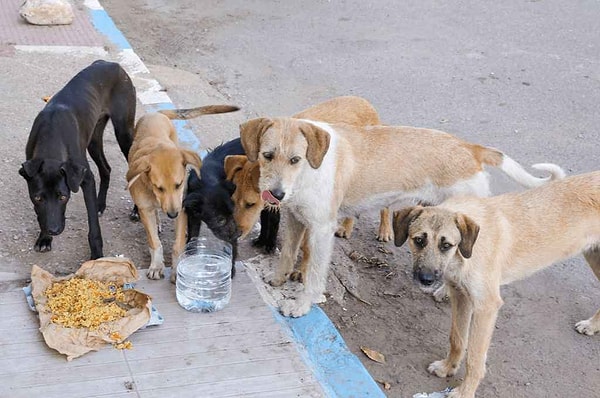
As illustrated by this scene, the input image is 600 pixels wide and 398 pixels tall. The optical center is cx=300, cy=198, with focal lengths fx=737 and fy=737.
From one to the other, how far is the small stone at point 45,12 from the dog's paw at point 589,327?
7.91 metres

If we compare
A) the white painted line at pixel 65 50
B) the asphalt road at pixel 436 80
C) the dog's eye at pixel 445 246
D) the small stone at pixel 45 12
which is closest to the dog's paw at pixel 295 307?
the asphalt road at pixel 436 80

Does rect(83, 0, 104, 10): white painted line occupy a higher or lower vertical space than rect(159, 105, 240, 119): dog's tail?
lower

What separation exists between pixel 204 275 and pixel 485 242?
196 cm

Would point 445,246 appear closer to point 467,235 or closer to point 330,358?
point 467,235

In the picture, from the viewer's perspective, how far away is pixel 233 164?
16.8 feet

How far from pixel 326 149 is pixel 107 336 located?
1.79 meters

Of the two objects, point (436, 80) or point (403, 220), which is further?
point (436, 80)

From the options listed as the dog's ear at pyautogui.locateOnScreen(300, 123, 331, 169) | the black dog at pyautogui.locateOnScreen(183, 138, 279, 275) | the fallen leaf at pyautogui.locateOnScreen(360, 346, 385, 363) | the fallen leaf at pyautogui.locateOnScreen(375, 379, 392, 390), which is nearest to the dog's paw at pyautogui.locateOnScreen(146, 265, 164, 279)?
the black dog at pyautogui.locateOnScreen(183, 138, 279, 275)

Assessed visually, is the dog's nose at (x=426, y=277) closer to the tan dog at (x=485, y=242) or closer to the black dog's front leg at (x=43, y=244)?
the tan dog at (x=485, y=242)

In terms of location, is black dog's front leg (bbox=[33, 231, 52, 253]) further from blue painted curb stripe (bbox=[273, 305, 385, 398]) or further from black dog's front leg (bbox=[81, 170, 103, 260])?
blue painted curb stripe (bbox=[273, 305, 385, 398])

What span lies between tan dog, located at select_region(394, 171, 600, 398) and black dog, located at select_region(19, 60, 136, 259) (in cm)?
225

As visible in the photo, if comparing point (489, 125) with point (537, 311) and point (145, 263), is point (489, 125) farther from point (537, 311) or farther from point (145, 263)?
point (145, 263)

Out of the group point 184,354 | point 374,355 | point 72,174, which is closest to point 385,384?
point 374,355

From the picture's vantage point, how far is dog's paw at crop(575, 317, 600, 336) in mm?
5367
